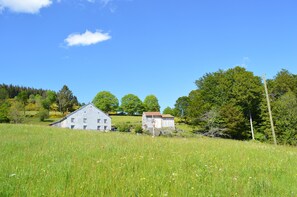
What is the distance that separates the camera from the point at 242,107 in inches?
2290

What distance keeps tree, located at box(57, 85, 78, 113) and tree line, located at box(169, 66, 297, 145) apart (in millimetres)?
79633

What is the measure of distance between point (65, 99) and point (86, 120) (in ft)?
167

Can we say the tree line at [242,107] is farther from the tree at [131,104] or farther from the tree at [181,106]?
the tree at [131,104]

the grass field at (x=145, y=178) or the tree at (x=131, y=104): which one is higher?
the tree at (x=131, y=104)

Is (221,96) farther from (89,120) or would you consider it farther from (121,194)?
(121,194)

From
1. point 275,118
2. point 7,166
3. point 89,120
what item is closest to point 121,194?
point 7,166

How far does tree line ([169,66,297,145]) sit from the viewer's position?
4981cm

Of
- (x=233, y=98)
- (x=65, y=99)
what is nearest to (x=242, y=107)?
(x=233, y=98)

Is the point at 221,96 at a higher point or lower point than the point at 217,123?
higher

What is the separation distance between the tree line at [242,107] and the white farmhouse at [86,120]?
3090 centimetres

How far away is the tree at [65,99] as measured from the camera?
125m

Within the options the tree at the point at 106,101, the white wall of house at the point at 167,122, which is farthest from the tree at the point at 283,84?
the tree at the point at 106,101

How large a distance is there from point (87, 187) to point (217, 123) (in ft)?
175

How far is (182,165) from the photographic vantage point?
765 cm
